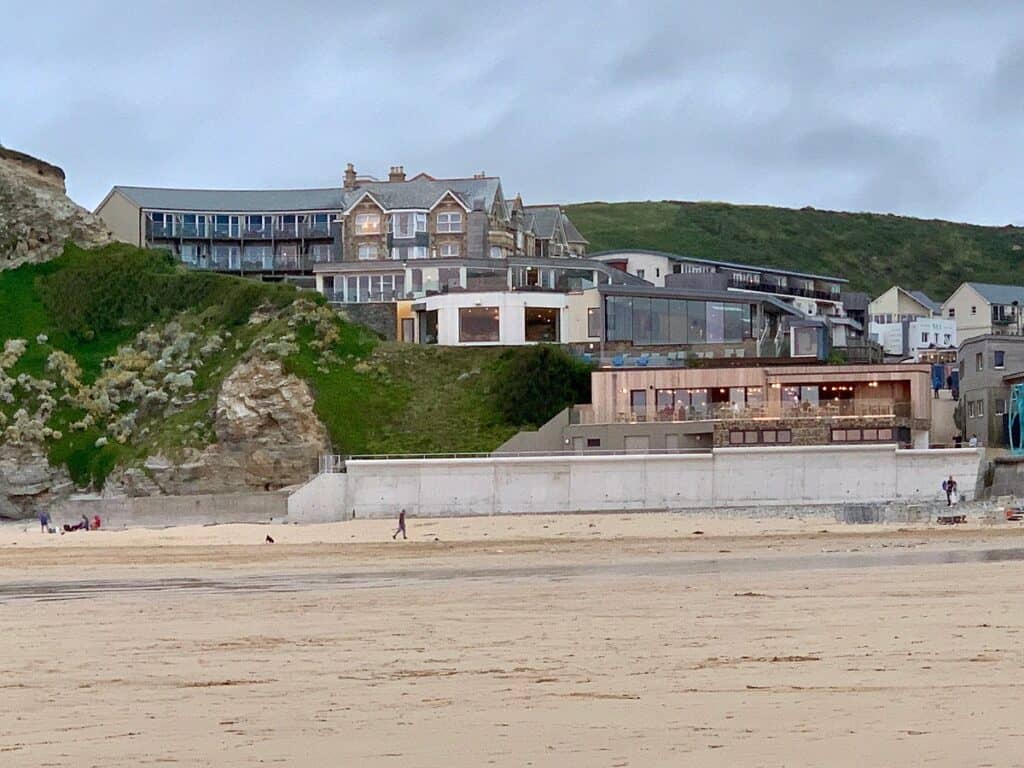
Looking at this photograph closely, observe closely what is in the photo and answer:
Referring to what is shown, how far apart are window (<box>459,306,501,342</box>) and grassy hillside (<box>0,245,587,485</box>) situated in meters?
3.17

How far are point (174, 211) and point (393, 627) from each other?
6650 cm

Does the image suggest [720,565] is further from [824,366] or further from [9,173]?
[9,173]

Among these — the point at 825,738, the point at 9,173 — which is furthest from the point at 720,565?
the point at 9,173

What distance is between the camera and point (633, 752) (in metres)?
10.8

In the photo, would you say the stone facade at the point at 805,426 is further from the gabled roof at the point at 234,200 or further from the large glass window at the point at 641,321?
the gabled roof at the point at 234,200

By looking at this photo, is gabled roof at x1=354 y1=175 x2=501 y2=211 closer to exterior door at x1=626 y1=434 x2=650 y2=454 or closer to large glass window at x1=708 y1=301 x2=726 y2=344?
large glass window at x1=708 y1=301 x2=726 y2=344

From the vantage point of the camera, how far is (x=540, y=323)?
67625 millimetres

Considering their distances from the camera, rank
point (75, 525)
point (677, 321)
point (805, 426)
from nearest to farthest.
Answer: point (75, 525) < point (805, 426) < point (677, 321)

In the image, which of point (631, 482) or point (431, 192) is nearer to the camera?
point (631, 482)

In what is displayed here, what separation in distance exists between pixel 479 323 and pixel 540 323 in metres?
2.77

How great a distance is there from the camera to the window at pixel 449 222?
78.4m

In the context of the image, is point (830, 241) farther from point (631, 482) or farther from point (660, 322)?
point (631, 482)

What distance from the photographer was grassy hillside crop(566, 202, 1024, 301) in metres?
152

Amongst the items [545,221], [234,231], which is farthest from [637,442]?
[545,221]
